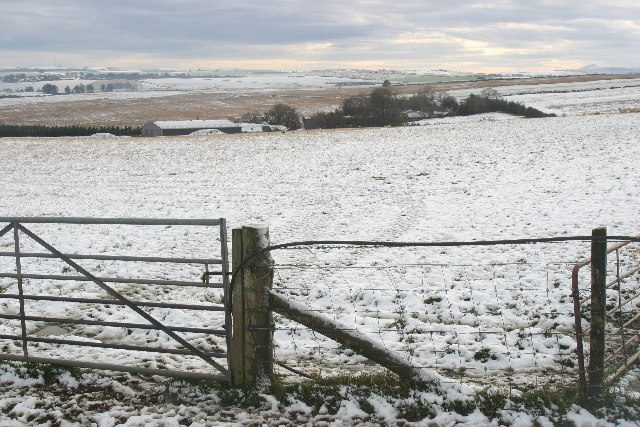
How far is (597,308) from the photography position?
4.67m

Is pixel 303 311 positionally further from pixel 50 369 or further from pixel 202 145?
pixel 202 145

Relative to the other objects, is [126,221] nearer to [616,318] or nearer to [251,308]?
[251,308]

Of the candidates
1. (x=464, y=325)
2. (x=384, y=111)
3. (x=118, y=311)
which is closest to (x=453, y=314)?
(x=464, y=325)

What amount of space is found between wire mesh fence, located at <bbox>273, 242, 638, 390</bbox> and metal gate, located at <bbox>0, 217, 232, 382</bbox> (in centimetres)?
90

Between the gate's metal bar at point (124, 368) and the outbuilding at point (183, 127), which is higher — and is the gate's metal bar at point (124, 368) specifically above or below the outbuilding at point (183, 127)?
below

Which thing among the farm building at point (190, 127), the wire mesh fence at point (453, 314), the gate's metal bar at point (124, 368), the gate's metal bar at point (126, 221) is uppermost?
the farm building at point (190, 127)

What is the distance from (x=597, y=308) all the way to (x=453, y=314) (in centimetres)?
295

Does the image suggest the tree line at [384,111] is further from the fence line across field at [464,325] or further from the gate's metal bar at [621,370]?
the gate's metal bar at [621,370]

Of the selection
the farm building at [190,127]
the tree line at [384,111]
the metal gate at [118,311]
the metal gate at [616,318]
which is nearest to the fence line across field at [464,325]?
the metal gate at [616,318]

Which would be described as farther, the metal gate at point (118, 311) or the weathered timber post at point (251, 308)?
the metal gate at point (118, 311)

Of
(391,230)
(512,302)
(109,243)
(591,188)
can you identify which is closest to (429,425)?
(512,302)

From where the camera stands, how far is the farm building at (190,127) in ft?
250

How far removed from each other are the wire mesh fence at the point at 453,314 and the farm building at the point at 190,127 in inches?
2669

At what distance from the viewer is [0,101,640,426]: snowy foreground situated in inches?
213
